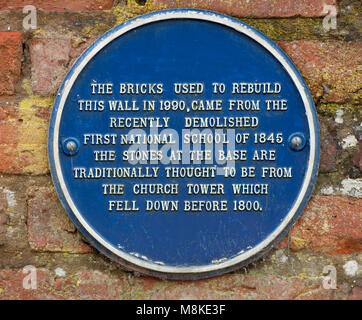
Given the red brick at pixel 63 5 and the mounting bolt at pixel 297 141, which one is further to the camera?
the red brick at pixel 63 5

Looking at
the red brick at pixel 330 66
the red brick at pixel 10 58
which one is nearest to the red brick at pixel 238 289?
the red brick at pixel 330 66

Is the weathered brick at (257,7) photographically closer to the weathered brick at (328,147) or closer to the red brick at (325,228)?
the weathered brick at (328,147)

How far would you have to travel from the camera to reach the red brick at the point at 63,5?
2.54 metres

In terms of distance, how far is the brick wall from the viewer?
245 centimetres

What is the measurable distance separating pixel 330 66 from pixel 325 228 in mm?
721

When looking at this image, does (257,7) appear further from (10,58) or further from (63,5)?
(10,58)

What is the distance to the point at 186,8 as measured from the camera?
2.43 metres

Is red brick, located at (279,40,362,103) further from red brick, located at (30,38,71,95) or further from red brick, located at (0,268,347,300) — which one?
red brick, located at (30,38,71,95)

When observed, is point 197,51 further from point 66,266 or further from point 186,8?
point 66,266

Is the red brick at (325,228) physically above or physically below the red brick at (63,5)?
below

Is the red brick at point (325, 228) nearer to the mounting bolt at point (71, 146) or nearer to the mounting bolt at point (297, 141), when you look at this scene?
the mounting bolt at point (297, 141)

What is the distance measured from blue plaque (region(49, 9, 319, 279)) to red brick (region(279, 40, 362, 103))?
0.29 feet

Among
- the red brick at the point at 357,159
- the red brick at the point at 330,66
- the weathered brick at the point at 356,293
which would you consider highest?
the red brick at the point at 330,66

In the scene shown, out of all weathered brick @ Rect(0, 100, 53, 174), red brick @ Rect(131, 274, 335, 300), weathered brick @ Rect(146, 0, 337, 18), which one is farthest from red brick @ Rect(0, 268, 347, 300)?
weathered brick @ Rect(146, 0, 337, 18)
